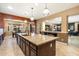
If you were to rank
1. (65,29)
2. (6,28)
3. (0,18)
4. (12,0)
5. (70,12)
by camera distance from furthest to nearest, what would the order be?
(6,28)
(0,18)
(65,29)
(70,12)
(12,0)

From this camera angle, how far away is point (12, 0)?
1.81m

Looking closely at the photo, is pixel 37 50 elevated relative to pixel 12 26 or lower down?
lower down

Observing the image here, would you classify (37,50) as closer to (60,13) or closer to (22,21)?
(60,13)

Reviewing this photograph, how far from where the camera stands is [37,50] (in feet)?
7.88

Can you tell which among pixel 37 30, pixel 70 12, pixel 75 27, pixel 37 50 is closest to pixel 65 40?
pixel 70 12

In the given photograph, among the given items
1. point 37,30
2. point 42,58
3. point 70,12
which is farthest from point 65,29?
point 37,30

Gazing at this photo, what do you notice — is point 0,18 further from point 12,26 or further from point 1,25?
point 12,26

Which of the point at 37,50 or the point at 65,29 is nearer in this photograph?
the point at 37,50

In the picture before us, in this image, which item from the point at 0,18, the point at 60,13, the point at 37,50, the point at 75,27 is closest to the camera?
the point at 37,50

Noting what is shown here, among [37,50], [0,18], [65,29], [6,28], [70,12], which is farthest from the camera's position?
[6,28]

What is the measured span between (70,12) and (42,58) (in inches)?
198

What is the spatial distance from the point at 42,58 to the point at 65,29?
5227 millimetres

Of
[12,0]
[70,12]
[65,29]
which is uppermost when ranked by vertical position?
[70,12]

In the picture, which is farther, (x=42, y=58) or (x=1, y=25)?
(x=1, y=25)
